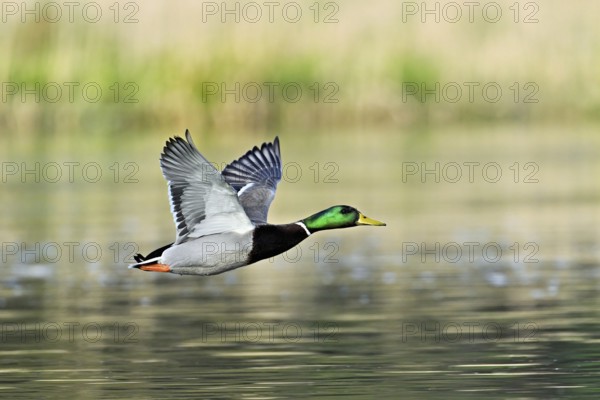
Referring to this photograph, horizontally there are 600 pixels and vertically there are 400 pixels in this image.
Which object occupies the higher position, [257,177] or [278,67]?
[278,67]

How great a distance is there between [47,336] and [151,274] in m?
4.40

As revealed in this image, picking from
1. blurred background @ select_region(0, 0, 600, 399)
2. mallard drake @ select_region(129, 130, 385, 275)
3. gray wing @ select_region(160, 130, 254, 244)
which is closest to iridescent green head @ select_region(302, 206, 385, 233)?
mallard drake @ select_region(129, 130, 385, 275)

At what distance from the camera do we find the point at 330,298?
14406 millimetres

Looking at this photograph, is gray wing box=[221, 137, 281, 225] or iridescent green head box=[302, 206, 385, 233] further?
gray wing box=[221, 137, 281, 225]

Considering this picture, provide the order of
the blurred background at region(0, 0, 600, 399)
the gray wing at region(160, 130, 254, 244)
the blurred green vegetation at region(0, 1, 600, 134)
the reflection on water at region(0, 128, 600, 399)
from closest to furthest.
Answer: the reflection on water at region(0, 128, 600, 399) < the blurred background at region(0, 0, 600, 399) < the gray wing at region(160, 130, 254, 244) < the blurred green vegetation at region(0, 1, 600, 134)

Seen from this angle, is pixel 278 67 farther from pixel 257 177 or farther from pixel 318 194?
pixel 257 177

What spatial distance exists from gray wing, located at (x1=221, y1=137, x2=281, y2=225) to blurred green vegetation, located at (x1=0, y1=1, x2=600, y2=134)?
24614mm

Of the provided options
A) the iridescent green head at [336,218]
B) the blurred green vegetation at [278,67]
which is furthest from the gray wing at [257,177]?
the blurred green vegetation at [278,67]

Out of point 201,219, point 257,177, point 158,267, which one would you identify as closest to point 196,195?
point 201,219

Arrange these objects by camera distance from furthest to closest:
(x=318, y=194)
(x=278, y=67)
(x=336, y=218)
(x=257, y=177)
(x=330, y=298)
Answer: (x=278, y=67) < (x=318, y=194) < (x=330, y=298) < (x=257, y=177) < (x=336, y=218)

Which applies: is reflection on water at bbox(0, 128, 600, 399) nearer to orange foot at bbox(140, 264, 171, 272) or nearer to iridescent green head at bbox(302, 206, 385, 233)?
orange foot at bbox(140, 264, 171, 272)

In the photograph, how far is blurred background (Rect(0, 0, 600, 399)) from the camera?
10.9 meters

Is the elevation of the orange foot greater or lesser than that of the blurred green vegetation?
lesser

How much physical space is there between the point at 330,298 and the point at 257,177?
190 centimetres
